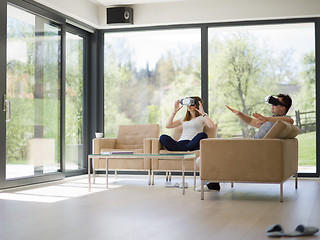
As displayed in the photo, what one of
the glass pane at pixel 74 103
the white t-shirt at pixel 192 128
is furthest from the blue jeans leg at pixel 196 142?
the glass pane at pixel 74 103

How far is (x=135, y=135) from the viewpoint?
7355 millimetres

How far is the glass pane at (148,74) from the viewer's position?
26.1 feet

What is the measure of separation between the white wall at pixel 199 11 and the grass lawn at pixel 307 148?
1.86 meters

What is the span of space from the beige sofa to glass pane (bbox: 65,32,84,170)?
3.35m

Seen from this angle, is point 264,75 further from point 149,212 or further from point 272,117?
point 149,212

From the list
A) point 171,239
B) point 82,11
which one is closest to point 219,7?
point 82,11

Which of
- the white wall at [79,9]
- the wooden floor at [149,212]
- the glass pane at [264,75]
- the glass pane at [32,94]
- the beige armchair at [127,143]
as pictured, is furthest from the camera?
the glass pane at [264,75]

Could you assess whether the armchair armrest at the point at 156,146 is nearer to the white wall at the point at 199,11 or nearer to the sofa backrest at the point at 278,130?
the sofa backrest at the point at 278,130

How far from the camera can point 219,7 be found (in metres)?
7.68

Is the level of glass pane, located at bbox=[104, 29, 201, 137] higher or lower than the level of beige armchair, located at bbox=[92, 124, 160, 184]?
higher

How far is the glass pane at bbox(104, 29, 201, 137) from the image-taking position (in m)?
7.97

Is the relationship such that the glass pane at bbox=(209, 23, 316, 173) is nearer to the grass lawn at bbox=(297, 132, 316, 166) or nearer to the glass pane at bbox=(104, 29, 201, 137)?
the grass lawn at bbox=(297, 132, 316, 166)

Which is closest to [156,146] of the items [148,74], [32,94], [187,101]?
[187,101]

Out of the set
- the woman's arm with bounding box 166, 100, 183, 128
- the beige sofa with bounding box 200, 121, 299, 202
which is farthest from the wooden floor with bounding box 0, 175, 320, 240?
the woman's arm with bounding box 166, 100, 183, 128
